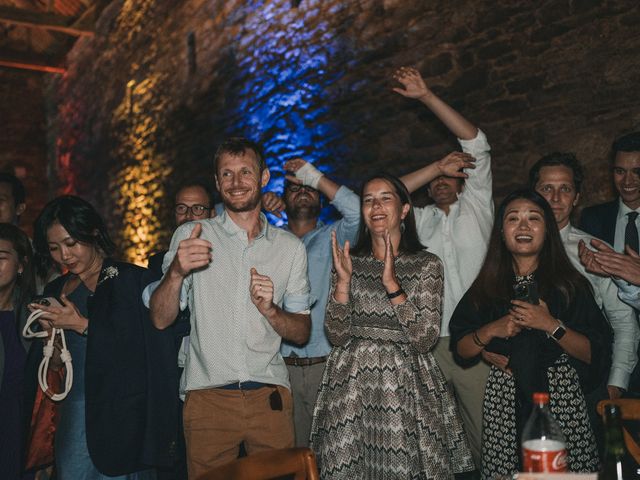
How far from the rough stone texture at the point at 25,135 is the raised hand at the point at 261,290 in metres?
10.7

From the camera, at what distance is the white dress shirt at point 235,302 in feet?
6.58

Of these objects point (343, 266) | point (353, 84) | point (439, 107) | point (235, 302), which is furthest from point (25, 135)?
point (343, 266)

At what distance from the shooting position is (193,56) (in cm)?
723

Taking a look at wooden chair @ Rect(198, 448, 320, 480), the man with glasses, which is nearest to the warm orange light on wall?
the man with glasses

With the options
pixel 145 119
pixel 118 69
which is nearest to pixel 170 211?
pixel 145 119

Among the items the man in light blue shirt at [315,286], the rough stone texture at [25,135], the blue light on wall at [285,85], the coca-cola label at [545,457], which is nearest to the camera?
the coca-cola label at [545,457]

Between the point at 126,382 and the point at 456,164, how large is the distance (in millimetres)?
1732

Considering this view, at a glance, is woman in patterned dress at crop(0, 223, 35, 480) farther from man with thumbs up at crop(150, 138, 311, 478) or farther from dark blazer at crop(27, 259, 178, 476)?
man with thumbs up at crop(150, 138, 311, 478)

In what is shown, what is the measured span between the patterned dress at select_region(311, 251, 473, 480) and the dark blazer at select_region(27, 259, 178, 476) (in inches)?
22.3

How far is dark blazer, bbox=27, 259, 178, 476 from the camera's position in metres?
1.99

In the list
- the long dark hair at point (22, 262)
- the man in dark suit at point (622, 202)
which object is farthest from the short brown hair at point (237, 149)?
the man in dark suit at point (622, 202)

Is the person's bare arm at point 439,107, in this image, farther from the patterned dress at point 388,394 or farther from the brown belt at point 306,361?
the brown belt at point 306,361

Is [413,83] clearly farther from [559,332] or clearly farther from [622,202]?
[559,332]

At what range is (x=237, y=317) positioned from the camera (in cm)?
204
